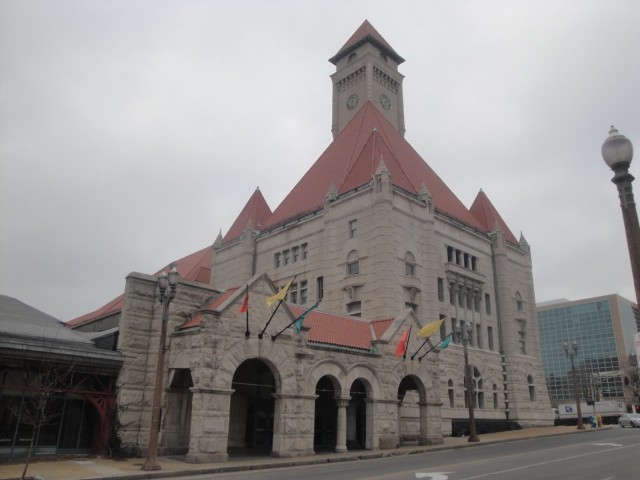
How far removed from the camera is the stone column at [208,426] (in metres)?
20.4

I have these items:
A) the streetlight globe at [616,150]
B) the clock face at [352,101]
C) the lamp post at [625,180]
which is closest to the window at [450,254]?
the clock face at [352,101]

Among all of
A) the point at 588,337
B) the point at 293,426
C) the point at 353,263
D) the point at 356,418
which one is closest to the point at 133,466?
the point at 293,426

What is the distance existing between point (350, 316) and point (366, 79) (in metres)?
34.0

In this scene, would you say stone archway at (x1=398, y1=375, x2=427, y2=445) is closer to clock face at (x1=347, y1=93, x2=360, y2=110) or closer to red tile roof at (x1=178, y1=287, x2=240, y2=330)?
red tile roof at (x1=178, y1=287, x2=240, y2=330)

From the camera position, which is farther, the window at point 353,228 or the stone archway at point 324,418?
the window at point 353,228

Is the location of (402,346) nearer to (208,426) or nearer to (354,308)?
(208,426)

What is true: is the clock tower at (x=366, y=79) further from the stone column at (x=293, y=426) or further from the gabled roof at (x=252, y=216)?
the stone column at (x=293, y=426)

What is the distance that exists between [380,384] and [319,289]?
1696 centimetres

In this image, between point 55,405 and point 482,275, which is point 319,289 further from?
point 55,405

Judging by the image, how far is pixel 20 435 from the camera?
20.4 m

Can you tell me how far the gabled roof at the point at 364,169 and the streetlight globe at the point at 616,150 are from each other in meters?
33.0

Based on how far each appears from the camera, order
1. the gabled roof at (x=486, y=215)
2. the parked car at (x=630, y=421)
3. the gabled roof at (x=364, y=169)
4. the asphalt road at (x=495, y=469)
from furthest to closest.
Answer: the gabled roof at (x=486, y=215), the gabled roof at (x=364, y=169), the parked car at (x=630, y=421), the asphalt road at (x=495, y=469)

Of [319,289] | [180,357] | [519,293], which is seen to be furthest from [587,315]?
[180,357]

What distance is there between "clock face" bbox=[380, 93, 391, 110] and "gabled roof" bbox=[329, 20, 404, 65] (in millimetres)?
5975
